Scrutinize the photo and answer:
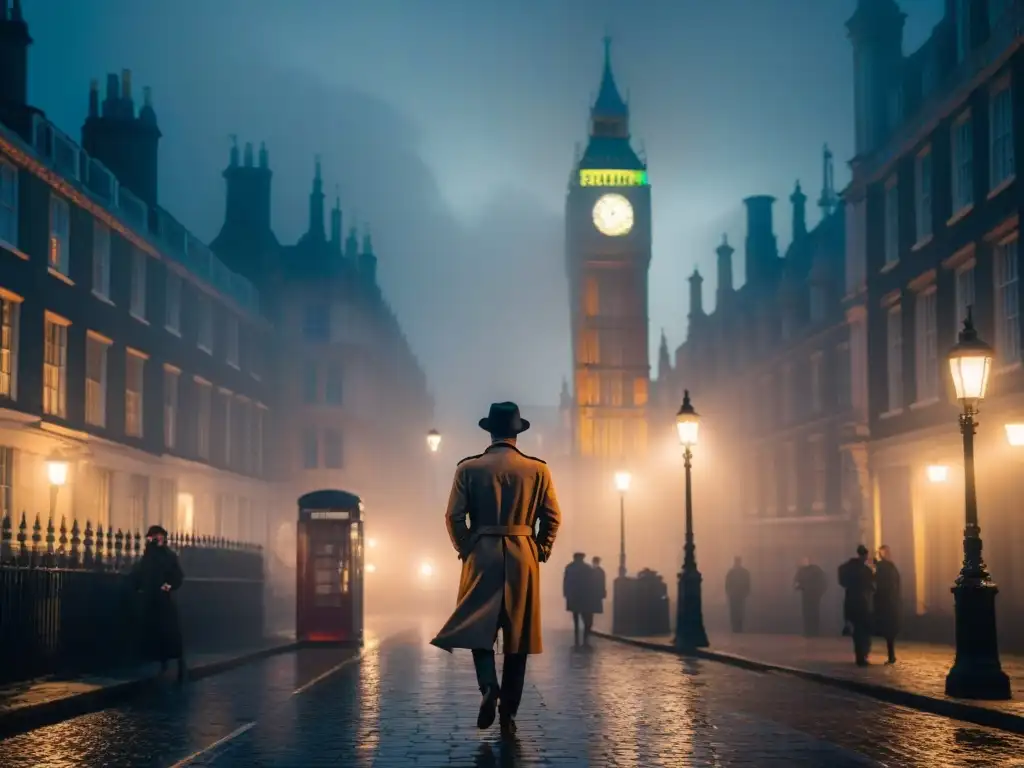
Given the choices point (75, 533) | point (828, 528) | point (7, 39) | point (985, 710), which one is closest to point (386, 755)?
point (985, 710)

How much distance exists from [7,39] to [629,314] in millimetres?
74347

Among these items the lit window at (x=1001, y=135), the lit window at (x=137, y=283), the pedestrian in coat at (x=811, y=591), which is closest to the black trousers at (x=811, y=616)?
the pedestrian in coat at (x=811, y=591)

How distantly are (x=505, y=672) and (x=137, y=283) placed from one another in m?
33.9

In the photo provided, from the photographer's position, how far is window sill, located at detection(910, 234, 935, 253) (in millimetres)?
32222

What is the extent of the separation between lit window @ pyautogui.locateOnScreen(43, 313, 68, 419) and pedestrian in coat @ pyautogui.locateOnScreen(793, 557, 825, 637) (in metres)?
17.2

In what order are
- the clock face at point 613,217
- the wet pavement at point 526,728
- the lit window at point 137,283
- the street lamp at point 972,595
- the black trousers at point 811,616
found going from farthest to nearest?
A: the clock face at point 613,217 < the lit window at point 137,283 < the black trousers at point 811,616 < the street lamp at point 972,595 < the wet pavement at point 526,728

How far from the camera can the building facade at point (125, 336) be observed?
3344cm

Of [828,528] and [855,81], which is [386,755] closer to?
[855,81]

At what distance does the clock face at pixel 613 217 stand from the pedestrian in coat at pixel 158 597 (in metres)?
89.0

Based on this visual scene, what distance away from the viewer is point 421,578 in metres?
88.9

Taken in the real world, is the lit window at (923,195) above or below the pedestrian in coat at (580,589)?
above

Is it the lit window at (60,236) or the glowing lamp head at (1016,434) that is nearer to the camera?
the glowing lamp head at (1016,434)

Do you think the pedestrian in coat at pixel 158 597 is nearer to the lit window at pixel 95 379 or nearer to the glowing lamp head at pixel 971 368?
the glowing lamp head at pixel 971 368

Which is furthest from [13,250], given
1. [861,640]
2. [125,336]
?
[861,640]
